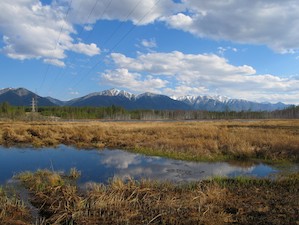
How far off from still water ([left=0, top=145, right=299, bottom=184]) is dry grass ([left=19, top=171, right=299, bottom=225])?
11.3 ft

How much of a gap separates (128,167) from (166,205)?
347 inches

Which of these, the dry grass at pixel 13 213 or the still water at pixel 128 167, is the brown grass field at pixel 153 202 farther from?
the still water at pixel 128 167

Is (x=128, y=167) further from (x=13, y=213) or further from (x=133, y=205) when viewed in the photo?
(x=13, y=213)

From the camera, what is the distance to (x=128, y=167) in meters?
18.2

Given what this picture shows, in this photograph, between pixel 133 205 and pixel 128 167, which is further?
pixel 128 167

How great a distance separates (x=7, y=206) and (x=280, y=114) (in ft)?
683

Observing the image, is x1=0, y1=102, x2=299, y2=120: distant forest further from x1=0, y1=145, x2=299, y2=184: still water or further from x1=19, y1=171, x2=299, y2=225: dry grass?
x1=19, y1=171, x2=299, y2=225: dry grass

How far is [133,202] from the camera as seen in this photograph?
33.0ft

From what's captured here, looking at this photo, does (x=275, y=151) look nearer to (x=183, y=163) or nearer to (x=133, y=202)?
(x=183, y=163)

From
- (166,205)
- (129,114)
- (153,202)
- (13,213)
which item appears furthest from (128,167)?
(129,114)

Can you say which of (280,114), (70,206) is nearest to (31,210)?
(70,206)

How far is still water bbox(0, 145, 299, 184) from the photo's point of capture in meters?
15.7

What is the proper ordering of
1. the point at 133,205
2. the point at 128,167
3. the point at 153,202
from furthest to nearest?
the point at 128,167 < the point at 153,202 < the point at 133,205

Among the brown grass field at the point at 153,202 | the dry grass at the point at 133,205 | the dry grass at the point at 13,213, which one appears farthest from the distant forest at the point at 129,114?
the dry grass at the point at 13,213
